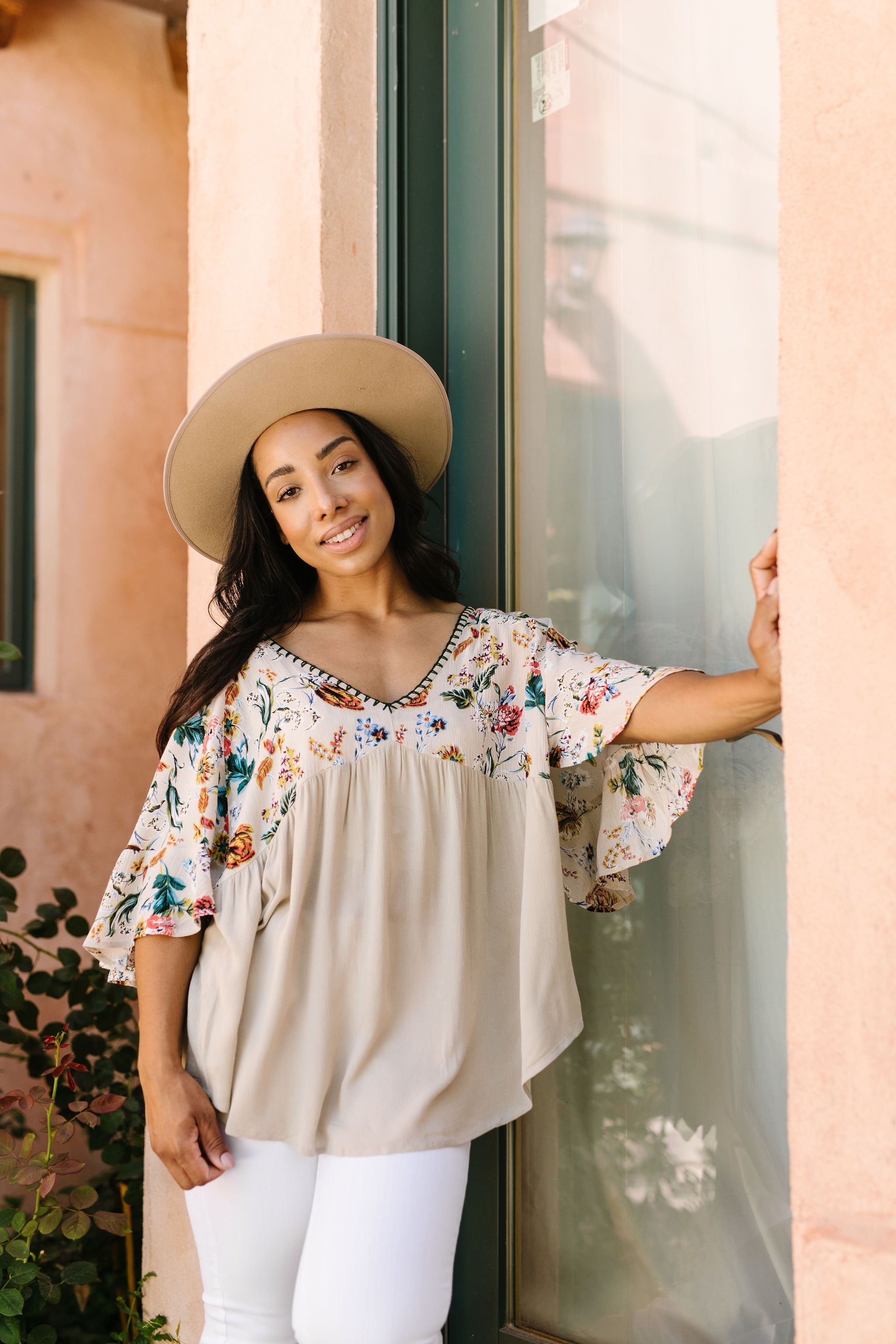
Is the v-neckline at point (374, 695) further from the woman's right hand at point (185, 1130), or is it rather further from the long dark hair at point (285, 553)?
the woman's right hand at point (185, 1130)

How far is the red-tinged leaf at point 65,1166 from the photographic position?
2.15 metres

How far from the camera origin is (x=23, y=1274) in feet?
6.92

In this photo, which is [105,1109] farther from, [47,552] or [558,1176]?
[47,552]

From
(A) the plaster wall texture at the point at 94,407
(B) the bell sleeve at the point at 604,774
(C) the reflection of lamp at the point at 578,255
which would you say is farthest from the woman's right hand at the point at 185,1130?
(A) the plaster wall texture at the point at 94,407

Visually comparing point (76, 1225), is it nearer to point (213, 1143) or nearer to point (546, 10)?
point (213, 1143)

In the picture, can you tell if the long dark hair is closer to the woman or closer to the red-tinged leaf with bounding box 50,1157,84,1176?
the woman

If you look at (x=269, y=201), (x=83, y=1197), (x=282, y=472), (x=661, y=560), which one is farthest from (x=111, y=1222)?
(x=269, y=201)

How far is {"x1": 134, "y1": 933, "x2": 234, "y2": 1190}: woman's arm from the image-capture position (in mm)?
1612

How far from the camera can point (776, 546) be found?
1312 millimetres

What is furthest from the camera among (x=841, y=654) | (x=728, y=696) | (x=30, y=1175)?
(x=30, y=1175)

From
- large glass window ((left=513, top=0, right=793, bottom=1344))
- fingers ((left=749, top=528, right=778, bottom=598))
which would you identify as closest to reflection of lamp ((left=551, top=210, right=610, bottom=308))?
large glass window ((left=513, top=0, right=793, bottom=1344))

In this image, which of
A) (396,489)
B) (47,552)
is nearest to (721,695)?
(396,489)

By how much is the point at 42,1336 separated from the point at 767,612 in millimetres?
1883

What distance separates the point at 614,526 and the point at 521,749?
44 cm
